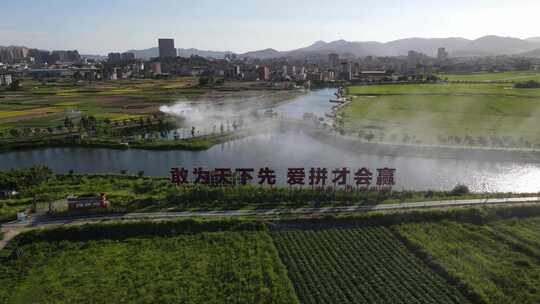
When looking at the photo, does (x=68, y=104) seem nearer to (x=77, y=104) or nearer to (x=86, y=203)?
(x=77, y=104)

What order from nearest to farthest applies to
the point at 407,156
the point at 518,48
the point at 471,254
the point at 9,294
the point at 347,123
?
the point at 9,294 → the point at 471,254 → the point at 407,156 → the point at 347,123 → the point at 518,48

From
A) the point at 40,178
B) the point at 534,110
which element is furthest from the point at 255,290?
the point at 534,110

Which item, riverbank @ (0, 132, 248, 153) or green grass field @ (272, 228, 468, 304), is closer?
green grass field @ (272, 228, 468, 304)

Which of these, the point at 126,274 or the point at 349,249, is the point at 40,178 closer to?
the point at 126,274

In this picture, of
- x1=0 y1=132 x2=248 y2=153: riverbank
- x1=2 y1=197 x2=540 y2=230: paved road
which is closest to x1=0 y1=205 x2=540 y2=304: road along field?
x1=2 y1=197 x2=540 y2=230: paved road

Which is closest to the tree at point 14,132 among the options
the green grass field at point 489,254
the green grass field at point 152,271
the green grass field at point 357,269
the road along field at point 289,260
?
the road along field at point 289,260

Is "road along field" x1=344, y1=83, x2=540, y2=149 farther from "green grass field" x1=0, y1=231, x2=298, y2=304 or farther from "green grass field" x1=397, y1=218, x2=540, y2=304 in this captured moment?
"green grass field" x1=0, y1=231, x2=298, y2=304
